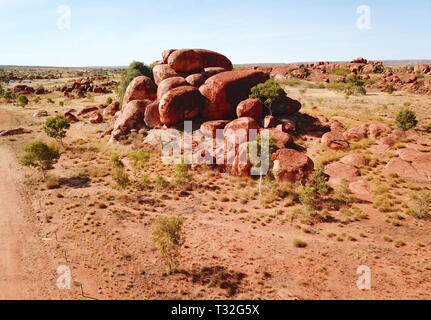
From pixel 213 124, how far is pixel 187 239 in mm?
15337

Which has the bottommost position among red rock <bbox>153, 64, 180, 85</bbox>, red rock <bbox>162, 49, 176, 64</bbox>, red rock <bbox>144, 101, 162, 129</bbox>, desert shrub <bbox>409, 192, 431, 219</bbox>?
desert shrub <bbox>409, 192, 431, 219</bbox>

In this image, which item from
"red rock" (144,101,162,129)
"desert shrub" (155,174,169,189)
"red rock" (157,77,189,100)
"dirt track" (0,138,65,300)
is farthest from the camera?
"red rock" (157,77,189,100)

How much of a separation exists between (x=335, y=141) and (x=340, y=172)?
5.03m

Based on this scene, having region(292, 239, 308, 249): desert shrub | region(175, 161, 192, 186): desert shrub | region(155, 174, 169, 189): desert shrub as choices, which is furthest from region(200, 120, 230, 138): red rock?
region(292, 239, 308, 249): desert shrub

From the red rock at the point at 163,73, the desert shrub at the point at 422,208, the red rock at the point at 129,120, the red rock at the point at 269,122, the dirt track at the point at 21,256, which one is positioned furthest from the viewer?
the red rock at the point at 163,73

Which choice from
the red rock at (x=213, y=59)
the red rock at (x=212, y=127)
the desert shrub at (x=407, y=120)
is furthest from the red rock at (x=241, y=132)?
the desert shrub at (x=407, y=120)

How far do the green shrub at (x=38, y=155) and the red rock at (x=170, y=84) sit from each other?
13329 millimetres

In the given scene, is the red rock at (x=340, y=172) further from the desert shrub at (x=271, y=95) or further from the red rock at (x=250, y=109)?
the desert shrub at (x=271, y=95)

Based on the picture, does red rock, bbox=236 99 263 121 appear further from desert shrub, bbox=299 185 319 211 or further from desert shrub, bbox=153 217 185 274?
desert shrub, bbox=153 217 185 274

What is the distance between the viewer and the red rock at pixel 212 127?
89.4 ft

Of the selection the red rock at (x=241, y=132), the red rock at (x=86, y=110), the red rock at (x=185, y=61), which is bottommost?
the red rock at (x=241, y=132)

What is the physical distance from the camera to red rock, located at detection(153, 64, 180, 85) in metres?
34.2

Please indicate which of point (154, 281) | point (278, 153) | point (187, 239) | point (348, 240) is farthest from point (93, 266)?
point (278, 153)
